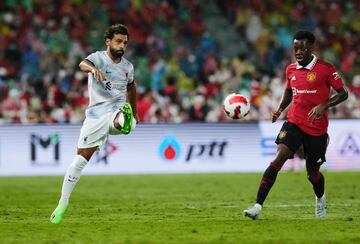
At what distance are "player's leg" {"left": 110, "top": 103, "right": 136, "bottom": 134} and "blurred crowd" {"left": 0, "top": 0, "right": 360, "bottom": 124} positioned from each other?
532 inches

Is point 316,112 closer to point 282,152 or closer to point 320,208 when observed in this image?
point 282,152

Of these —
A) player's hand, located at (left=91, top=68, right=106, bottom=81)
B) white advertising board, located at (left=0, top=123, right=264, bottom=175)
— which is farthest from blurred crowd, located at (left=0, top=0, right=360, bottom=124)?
player's hand, located at (left=91, top=68, right=106, bottom=81)

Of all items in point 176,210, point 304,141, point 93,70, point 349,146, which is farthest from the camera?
point 349,146

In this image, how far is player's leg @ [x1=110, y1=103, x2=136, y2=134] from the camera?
12562mm

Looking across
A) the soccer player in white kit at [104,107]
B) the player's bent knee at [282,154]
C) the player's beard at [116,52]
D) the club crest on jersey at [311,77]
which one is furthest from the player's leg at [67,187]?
the club crest on jersey at [311,77]

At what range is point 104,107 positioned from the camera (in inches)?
506

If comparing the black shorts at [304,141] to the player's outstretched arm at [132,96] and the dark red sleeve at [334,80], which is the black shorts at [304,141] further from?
the player's outstretched arm at [132,96]

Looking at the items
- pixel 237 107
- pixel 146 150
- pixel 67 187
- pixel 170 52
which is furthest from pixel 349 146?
pixel 67 187

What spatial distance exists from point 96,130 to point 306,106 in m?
2.83

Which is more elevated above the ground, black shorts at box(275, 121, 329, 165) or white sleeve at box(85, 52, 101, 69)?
white sleeve at box(85, 52, 101, 69)

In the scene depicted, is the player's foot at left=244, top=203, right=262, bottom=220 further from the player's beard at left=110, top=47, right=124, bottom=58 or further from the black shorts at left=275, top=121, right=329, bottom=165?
the player's beard at left=110, top=47, right=124, bottom=58

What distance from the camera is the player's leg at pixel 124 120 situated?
12.6 meters

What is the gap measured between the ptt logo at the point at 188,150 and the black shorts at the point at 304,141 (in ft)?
37.0

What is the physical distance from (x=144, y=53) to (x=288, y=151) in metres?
17.7
